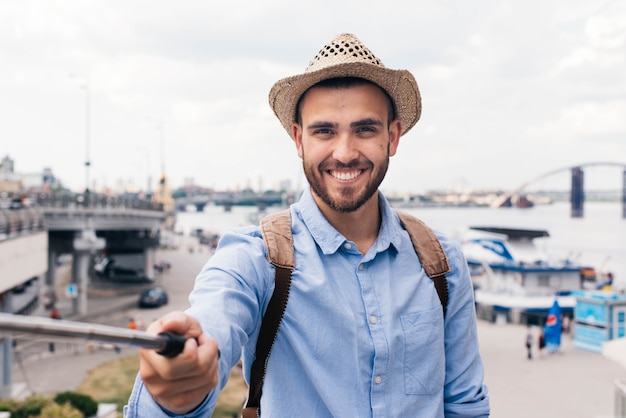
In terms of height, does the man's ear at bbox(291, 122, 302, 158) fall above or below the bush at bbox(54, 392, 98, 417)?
above

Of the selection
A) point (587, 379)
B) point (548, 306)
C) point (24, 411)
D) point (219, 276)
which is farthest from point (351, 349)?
point (548, 306)

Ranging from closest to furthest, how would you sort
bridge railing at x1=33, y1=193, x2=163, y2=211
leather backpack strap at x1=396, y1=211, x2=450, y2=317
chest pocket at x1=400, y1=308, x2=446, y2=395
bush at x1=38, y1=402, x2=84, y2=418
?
chest pocket at x1=400, y1=308, x2=446, y2=395
leather backpack strap at x1=396, y1=211, x2=450, y2=317
bush at x1=38, y1=402, x2=84, y2=418
bridge railing at x1=33, y1=193, x2=163, y2=211

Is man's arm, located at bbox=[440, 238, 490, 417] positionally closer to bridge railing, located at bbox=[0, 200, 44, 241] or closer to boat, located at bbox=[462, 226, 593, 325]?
bridge railing, located at bbox=[0, 200, 44, 241]

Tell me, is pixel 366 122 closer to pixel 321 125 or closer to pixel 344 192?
pixel 321 125

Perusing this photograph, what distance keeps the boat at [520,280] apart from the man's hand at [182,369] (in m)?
26.5

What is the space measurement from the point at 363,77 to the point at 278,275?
0.82 meters

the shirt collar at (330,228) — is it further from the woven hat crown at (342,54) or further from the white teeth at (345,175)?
the woven hat crown at (342,54)

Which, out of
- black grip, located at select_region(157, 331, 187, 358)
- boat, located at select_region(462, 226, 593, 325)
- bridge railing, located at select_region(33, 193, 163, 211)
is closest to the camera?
black grip, located at select_region(157, 331, 187, 358)

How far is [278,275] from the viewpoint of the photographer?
1959 millimetres

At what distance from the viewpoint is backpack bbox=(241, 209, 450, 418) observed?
193 cm

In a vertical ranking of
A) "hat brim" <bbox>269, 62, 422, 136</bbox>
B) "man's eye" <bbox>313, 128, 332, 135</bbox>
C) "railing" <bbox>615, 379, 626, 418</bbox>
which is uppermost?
"hat brim" <bbox>269, 62, 422, 136</bbox>

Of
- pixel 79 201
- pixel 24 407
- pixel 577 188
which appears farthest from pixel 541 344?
A: pixel 577 188

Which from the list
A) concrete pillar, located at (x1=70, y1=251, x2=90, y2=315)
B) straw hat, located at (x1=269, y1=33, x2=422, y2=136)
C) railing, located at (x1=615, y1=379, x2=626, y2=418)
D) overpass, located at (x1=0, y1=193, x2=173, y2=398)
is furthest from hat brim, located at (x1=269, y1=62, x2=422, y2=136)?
concrete pillar, located at (x1=70, y1=251, x2=90, y2=315)

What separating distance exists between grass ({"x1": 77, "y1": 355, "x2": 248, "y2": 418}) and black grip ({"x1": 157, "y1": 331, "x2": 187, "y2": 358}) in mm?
13237
